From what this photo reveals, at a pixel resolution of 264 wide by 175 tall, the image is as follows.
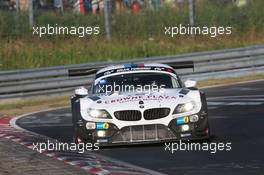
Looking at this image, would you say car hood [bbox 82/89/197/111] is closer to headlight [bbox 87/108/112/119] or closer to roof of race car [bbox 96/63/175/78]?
headlight [bbox 87/108/112/119]

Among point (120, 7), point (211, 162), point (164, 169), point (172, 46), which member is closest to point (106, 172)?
point (164, 169)

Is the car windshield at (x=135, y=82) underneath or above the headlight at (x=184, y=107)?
above

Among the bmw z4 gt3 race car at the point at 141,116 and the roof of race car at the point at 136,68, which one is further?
the roof of race car at the point at 136,68

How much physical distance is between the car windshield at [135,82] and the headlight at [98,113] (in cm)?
98

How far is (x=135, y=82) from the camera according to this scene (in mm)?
13164

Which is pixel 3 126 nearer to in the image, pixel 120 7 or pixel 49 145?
pixel 49 145

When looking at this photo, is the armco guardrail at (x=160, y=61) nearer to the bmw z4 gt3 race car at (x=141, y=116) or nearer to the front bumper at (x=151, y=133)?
the bmw z4 gt3 race car at (x=141, y=116)

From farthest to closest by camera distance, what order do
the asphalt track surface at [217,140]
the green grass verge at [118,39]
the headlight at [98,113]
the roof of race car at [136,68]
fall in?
the green grass verge at [118,39]
the roof of race car at [136,68]
the headlight at [98,113]
the asphalt track surface at [217,140]

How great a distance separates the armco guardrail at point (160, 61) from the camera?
22.3 meters

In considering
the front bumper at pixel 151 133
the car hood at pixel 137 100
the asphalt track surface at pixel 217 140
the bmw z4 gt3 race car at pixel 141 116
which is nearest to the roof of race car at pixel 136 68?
the bmw z4 gt3 race car at pixel 141 116

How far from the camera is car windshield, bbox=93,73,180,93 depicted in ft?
42.8

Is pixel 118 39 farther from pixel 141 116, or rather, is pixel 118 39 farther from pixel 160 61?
pixel 141 116

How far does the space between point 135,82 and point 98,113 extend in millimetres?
1344

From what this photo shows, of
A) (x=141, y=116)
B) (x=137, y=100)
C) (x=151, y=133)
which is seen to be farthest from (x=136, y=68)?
(x=151, y=133)
